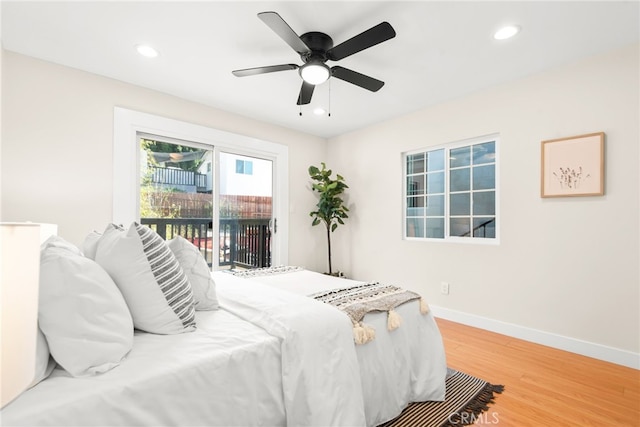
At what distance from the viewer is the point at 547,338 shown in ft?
8.73

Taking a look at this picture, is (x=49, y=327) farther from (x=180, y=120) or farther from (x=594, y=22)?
(x=594, y=22)

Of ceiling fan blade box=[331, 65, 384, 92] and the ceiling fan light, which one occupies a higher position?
ceiling fan blade box=[331, 65, 384, 92]

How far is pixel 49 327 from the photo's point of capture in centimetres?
91

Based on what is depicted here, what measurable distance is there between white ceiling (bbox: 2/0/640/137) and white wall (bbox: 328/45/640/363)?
10.7 inches

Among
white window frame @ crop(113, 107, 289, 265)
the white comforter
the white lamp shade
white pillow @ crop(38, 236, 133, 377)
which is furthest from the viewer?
white window frame @ crop(113, 107, 289, 265)

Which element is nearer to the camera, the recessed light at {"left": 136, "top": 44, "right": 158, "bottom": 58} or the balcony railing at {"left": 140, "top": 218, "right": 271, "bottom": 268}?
the recessed light at {"left": 136, "top": 44, "right": 158, "bottom": 58}

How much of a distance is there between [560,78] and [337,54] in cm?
211

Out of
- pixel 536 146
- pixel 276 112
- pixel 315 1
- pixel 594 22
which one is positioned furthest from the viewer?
pixel 276 112

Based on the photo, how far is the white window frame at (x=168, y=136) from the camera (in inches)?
114

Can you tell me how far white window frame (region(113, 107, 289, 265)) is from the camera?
2908 millimetres

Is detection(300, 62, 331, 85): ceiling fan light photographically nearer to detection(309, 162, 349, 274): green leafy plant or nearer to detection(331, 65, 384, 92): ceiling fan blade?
detection(331, 65, 384, 92): ceiling fan blade

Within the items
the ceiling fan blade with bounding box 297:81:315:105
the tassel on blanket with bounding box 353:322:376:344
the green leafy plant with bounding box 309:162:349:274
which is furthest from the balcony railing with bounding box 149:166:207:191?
the tassel on blanket with bounding box 353:322:376:344

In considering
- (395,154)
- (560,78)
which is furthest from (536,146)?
(395,154)
